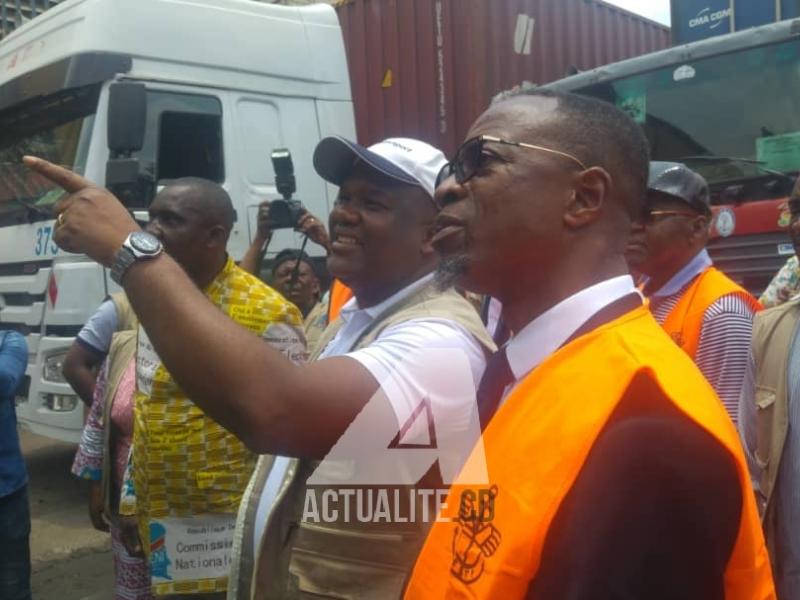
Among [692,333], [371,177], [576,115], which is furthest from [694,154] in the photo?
[576,115]

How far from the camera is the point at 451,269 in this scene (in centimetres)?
136

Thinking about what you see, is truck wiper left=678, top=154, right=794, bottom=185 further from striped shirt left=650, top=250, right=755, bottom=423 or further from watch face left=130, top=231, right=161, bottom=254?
watch face left=130, top=231, right=161, bottom=254

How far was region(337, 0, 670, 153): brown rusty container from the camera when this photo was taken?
7.18m

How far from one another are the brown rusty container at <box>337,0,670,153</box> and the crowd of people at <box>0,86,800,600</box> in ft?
16.7

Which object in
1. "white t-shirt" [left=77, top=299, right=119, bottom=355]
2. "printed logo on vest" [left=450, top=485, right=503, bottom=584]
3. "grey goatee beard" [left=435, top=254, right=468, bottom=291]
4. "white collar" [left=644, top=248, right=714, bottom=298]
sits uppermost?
"grey goatee beard" [left=435, top=254, right=468, bottom=291]

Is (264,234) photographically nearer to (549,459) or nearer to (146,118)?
(146,118)

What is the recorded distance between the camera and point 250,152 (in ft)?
18.7

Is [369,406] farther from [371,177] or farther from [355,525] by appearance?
[371,177]

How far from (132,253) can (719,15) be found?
18.4 ft

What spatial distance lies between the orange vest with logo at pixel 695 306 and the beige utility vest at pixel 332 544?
3.64 feet

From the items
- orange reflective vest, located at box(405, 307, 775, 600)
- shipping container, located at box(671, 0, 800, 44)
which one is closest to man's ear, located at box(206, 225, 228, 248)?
orange reflective vest, located at box(405, 307, 775, 600)

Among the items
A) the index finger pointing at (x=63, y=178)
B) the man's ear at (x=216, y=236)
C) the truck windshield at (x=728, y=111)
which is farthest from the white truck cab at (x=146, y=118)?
the index finger pointing at (x=63, y=178)

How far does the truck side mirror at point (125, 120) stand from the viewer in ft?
12.4

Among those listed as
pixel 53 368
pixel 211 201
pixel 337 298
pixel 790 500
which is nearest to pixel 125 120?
pixel 211 201
